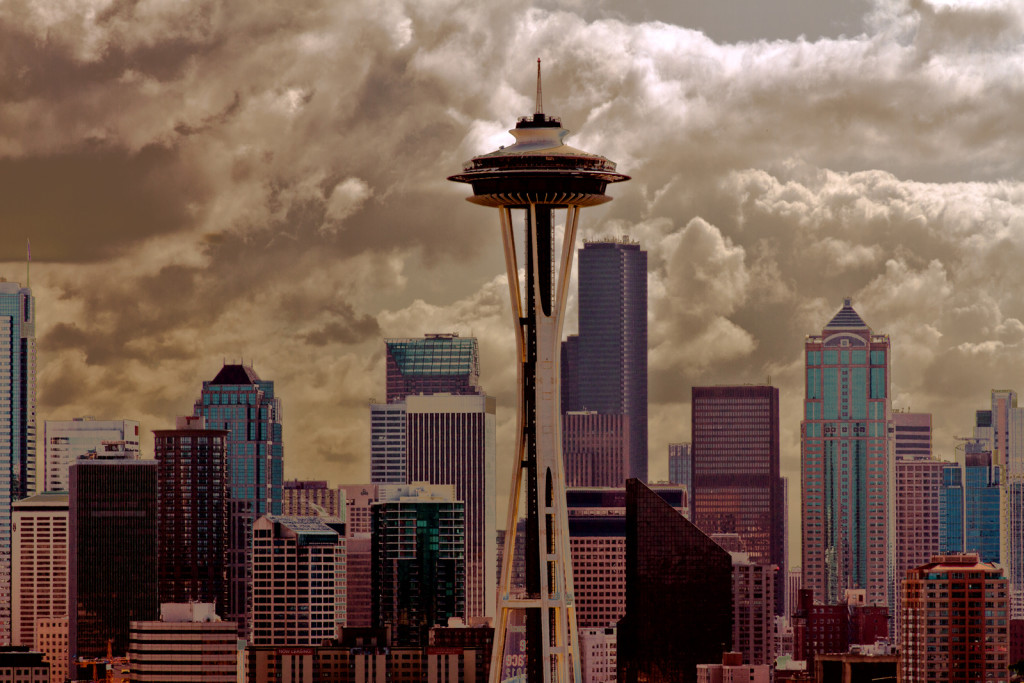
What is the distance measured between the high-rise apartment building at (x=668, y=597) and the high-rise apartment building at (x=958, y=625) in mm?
26552

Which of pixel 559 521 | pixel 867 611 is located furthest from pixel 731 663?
pixel 867 611

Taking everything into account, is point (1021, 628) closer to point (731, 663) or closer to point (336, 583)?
point (731, 663)

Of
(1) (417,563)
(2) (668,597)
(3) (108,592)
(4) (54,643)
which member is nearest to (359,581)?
(1) (417,563)

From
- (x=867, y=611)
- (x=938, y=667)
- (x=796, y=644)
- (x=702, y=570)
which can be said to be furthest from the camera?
(x=867, y=611)

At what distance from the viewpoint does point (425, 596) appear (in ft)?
586

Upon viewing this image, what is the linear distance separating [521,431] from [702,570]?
51685mm

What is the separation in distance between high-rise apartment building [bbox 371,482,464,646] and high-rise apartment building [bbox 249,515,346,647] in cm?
344

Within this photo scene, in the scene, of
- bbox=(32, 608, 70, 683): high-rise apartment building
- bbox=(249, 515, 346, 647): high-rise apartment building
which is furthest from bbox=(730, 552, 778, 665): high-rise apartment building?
bbox=(32, 608, 70, 683): high-rise apartment building

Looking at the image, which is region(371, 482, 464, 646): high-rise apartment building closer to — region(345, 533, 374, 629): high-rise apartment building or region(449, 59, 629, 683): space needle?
region(345, 533, 374, 629): high-rise apartment building

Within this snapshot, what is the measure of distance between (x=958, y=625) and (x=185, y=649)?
4681cm

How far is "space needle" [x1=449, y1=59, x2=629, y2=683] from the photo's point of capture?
99688 mm

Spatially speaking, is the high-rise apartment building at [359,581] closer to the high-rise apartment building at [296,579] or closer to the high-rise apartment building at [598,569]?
the high-rise apartment building at [296,579]

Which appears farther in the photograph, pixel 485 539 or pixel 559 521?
pixel 485 539

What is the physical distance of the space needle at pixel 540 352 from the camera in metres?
99.7
